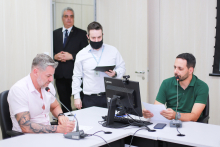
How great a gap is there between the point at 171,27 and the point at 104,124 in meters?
2.34

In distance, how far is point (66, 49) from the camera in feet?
12.5

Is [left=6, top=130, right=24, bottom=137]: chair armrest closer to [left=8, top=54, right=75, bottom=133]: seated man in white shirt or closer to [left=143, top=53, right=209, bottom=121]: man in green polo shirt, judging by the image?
[left=8, top=54, right=75, bottom=133]: seated man in white shirt

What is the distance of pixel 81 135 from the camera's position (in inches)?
71.7

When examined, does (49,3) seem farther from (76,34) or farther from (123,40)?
(123,40)

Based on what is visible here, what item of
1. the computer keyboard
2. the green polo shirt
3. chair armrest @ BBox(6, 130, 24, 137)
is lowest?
chair armrest @ BBox(6, 130, 24, 137)

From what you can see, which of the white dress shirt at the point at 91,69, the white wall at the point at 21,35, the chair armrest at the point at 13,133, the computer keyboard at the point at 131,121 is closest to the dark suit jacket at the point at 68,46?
the white wall at the point at 21,35

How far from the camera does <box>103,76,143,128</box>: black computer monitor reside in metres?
2.11

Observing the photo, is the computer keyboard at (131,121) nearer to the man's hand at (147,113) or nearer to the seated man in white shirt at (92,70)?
the man's hand at (147,113)

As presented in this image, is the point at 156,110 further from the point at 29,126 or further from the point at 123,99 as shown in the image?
the point at 29,126

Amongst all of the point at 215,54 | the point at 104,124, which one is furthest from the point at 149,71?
the point at 104,124

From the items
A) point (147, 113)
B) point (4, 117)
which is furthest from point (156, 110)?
point (4, 117)

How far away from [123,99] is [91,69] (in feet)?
2.70

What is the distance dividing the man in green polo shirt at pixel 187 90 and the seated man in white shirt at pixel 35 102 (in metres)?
0.87

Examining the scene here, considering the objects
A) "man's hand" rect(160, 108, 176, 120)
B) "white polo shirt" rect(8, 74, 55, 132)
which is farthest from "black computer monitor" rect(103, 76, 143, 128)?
"white polo shirt" rect(8, 74, 55, 132)
